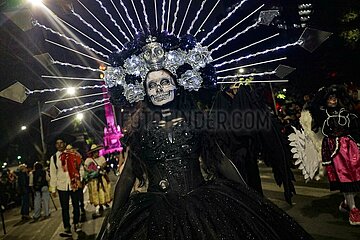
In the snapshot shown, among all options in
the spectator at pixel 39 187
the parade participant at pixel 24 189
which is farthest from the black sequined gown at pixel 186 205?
the parade participant at pixel 24 189

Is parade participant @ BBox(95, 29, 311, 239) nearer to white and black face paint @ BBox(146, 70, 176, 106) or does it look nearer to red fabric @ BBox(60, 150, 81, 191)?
white and black face paint @ BBox(146, 70, 176, 106)

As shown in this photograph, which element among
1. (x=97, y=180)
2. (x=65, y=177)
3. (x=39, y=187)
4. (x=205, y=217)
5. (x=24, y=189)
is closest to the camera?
(x=205, y=217)

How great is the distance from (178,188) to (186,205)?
0.42 metres

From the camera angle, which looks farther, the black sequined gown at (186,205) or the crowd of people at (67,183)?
the crowd of people at (67,183)

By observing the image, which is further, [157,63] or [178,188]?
[157,63]

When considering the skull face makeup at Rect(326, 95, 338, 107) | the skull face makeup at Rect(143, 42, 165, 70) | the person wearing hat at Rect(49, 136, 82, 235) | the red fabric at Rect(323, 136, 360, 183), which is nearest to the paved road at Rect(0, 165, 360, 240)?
the person wearing hat at Rect(49, 136, 82, 235)

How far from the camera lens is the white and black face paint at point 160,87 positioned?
11.4 feet

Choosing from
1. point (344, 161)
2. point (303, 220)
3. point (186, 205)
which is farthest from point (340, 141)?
point (186, 205)

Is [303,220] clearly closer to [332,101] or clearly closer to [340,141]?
[340,141]

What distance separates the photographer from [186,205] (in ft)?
9.33

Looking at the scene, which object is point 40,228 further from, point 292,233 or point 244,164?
point 292,233

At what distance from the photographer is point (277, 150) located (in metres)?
5.16

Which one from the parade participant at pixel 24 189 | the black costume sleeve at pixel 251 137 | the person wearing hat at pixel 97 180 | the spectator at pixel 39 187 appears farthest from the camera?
the parade participant at pixel 24 189

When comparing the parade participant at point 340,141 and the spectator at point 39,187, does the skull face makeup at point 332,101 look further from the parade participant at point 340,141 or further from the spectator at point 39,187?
the spectator at point 39,187
